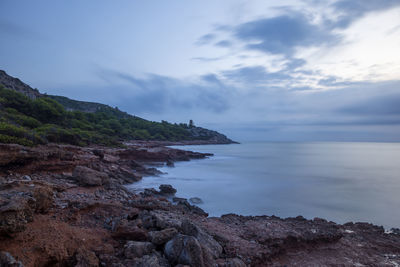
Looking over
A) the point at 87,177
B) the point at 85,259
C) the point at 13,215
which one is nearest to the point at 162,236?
the point at 85,259

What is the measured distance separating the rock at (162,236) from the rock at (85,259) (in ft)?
3.57

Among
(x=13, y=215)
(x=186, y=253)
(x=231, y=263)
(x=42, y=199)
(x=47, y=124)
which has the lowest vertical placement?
(x=231, y=263)

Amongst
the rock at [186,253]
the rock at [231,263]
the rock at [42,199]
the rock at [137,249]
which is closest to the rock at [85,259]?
the rock at [137,249]

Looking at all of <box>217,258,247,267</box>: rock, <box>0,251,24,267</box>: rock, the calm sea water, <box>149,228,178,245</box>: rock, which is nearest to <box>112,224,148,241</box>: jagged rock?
<box>149,228,178,245</box>: rock

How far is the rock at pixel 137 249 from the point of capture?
4.09m

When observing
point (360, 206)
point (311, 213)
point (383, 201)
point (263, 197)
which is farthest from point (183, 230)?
point (383, 201)

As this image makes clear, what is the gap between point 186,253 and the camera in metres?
3.96

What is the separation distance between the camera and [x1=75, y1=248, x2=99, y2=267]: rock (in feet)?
12.0

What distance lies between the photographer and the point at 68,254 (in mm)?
3811

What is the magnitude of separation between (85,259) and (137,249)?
2.91 ft

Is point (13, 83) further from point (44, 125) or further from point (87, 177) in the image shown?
point (87, 177)

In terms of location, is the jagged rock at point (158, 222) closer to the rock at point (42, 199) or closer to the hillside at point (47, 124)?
the rock at point (42, 199)

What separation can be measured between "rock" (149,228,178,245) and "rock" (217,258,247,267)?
109 cm

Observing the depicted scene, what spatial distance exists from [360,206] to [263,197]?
5480 millimetres
